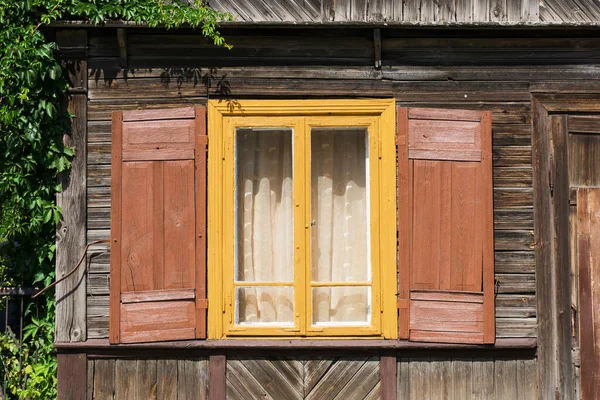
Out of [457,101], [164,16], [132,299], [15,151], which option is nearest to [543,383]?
[457,101]

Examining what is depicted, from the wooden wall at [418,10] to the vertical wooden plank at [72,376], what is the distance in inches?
117

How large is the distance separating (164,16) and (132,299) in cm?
217

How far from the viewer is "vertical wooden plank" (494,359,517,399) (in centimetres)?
538

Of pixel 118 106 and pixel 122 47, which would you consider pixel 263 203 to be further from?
pixel 122 47

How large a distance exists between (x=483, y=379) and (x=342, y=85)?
2.55 m

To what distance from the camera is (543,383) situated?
5422 mm

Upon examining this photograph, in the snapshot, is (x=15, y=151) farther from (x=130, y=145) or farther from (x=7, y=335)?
(x=7, y=335)

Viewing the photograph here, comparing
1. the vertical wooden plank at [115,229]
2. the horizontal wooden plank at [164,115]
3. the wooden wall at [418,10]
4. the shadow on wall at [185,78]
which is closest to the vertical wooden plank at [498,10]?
the wooden wall at [418,10]

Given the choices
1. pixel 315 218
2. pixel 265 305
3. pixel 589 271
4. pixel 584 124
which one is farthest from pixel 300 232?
pixel 584 124

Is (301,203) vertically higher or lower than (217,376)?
higher

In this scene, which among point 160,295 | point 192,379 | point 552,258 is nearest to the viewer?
point 160,295

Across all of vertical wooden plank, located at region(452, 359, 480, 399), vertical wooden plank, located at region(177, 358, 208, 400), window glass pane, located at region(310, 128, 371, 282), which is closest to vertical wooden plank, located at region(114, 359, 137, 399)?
vertical wooden plank, located at region(177, 358, 208, 400)

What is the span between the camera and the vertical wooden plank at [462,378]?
211 inches

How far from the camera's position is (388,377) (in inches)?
210
